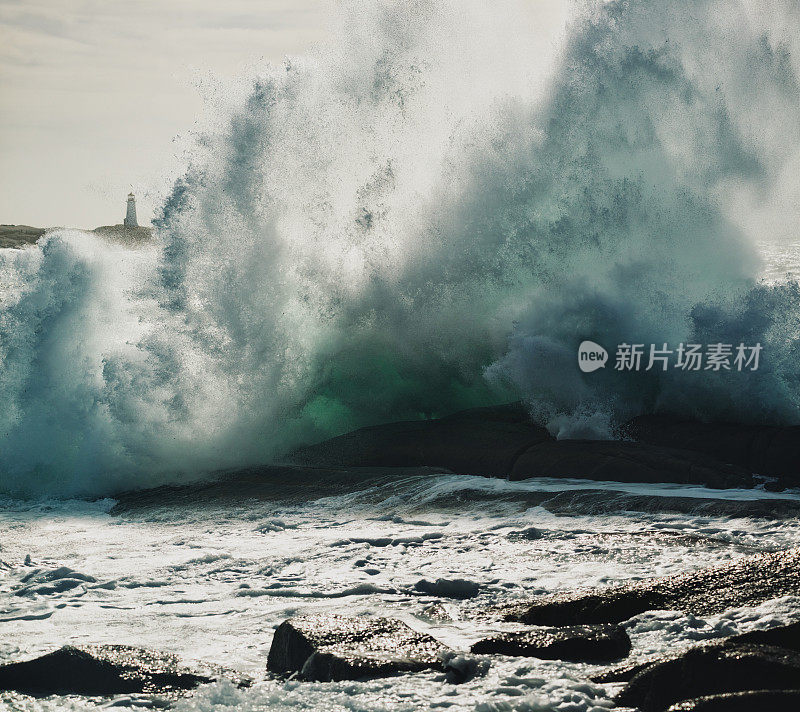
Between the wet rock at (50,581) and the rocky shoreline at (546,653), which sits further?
the wet rock at (50,581)

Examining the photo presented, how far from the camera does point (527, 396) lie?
923 centimetres

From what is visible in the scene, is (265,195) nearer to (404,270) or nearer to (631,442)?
(404,270)

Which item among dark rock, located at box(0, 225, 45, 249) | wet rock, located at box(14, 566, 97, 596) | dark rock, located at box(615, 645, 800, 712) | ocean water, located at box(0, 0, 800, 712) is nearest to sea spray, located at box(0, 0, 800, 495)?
ocean water, located at box(0, 0, 800, 712)

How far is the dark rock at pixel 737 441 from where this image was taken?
7.17 meters

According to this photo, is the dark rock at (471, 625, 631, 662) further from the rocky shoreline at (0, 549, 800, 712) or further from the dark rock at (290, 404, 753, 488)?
the dark rock at (290, 404, 753, 488)

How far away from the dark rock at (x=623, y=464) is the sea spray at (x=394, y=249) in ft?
5.47

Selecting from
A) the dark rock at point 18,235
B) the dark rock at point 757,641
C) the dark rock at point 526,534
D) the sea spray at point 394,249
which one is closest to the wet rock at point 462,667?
the dark rock at point 757,641

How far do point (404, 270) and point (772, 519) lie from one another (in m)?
5.62

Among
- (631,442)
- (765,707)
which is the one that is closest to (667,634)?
(765,707)

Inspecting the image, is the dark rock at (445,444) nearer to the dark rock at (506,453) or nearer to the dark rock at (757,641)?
the dark rock at (506,453)

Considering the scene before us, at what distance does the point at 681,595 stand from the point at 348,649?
5.40 feet

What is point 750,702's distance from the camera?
3051 mm

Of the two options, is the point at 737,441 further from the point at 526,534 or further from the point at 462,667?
the point at 462,667

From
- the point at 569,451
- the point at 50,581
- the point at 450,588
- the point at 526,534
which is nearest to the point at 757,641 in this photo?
the point at 450,588
